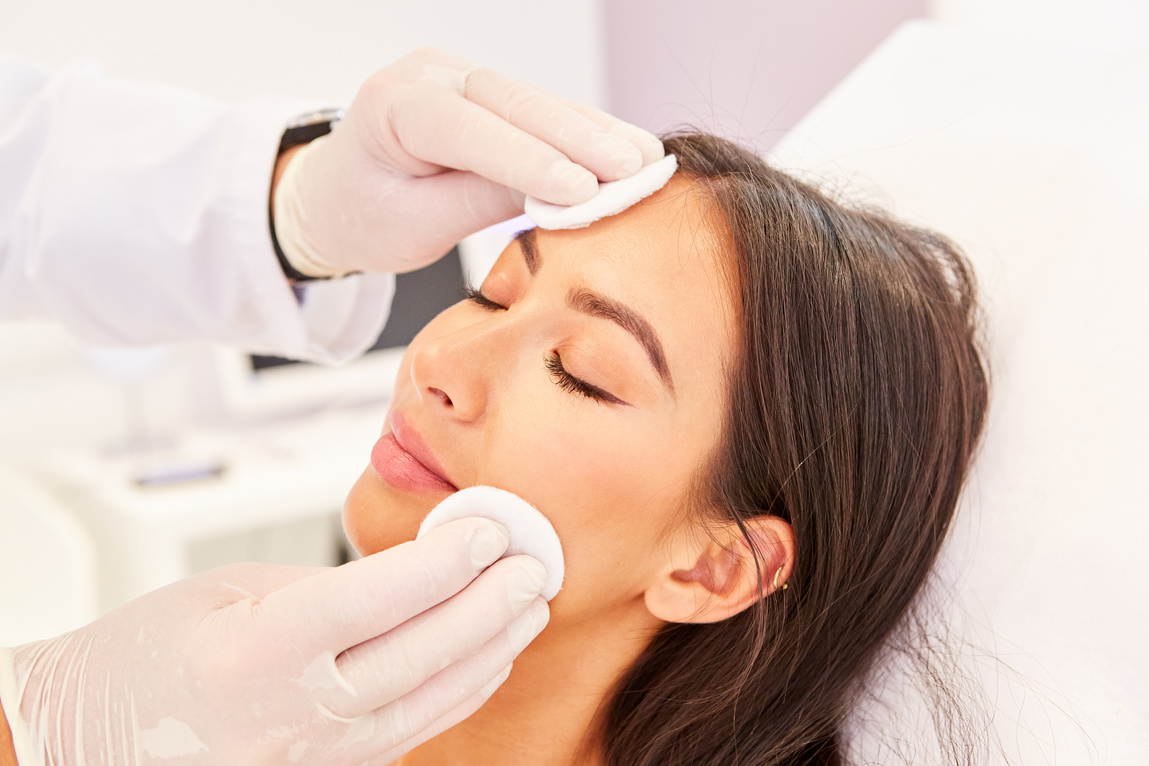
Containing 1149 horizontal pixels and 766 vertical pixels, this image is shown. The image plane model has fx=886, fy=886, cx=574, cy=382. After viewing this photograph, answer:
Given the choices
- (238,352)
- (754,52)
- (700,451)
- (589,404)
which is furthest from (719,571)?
(238,352)

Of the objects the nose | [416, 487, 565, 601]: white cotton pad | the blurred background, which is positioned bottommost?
the blurred background

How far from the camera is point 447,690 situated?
2.79 feet

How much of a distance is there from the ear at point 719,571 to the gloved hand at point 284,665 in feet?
0.66

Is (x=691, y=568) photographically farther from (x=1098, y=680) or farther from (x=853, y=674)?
(x=1098, y=680)

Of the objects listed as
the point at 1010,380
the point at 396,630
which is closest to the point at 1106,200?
the point at 1010,380

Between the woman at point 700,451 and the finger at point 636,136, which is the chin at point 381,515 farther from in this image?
the finger at point 636,136

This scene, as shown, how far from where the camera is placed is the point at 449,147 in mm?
1136

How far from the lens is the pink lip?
38.1 inches

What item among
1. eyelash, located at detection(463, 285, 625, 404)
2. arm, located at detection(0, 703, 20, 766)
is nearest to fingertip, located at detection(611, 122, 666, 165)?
eyelash, located at detection(463, 285, 625, 404)

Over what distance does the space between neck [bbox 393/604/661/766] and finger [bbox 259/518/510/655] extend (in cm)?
25

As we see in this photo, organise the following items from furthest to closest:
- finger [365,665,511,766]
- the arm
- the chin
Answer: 1. the chin
2. finger [365,665,511,766]
3. the arm

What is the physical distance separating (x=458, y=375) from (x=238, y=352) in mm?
2044

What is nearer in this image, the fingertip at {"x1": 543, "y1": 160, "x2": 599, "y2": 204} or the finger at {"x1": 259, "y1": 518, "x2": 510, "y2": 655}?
the finger at {"x1": 259, "y1": 518, "x2": 510, "y2": 655}

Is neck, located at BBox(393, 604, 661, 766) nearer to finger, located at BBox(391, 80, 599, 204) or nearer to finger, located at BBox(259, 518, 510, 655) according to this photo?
finger, located at BBox(259, 518, 510, 655)
